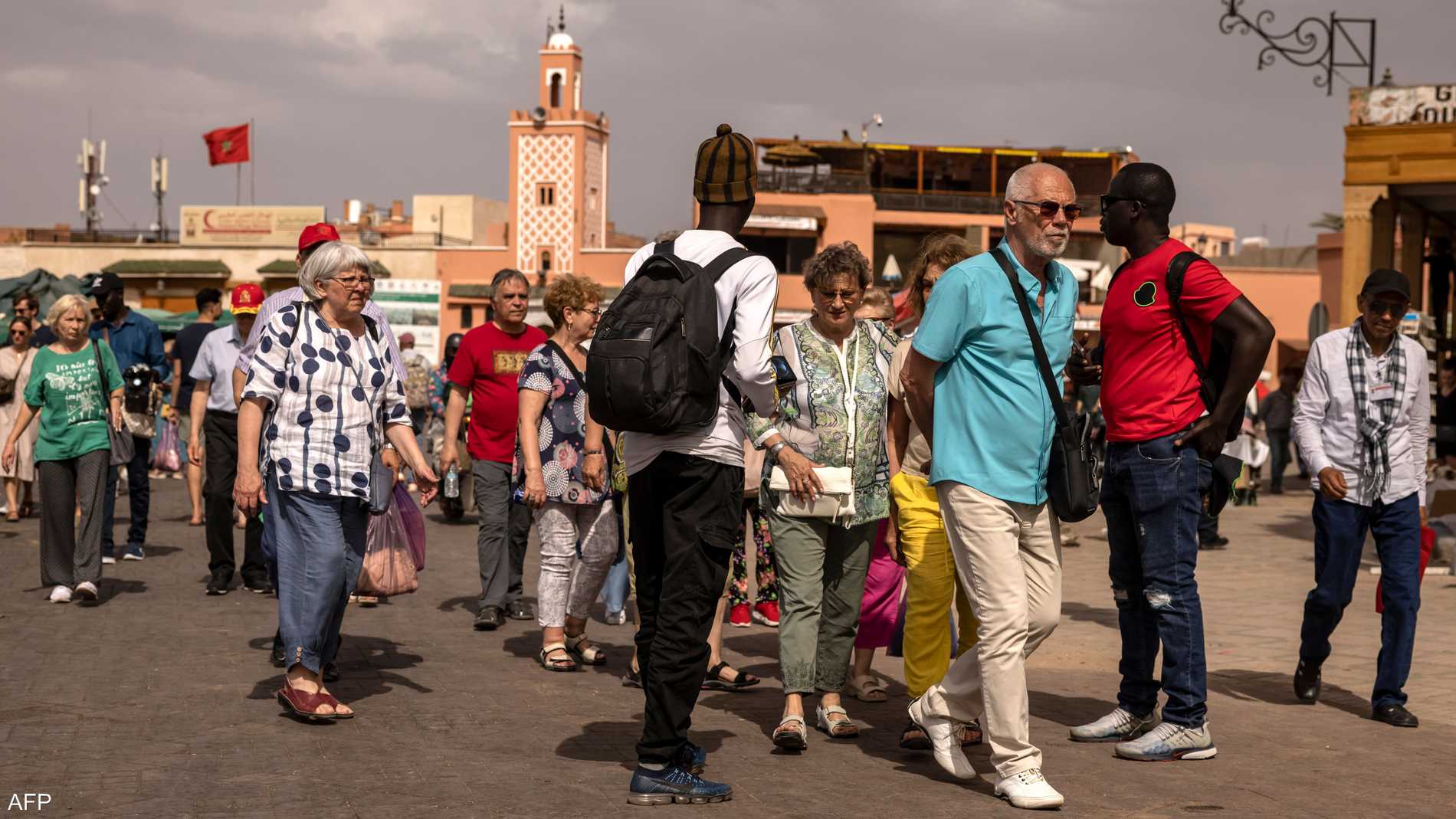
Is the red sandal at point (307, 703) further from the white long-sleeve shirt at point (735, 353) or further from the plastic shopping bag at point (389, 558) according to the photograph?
the white long-sleeve shirt at point (735, 353)

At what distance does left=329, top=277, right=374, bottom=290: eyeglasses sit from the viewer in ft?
23.1

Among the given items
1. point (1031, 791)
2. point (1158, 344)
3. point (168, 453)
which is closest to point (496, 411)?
point (1158, 344)

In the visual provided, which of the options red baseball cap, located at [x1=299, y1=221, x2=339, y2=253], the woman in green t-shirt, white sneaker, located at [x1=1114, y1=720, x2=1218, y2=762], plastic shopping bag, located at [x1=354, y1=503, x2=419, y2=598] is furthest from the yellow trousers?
the woman in green t-shirt

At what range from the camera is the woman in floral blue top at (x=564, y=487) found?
27.8 feet

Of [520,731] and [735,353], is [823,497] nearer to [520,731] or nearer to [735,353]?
[735,353]

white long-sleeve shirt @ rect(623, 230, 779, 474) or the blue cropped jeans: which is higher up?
white long-sleeve shirt @ rect(623, 230, 779, 474)

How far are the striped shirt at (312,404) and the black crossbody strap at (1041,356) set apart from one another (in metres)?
2.82

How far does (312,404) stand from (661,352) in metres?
2.13

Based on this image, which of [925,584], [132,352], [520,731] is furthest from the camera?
[132,352]

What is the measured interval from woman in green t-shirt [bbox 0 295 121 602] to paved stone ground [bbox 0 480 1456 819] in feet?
1.06

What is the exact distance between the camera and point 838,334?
706 cm

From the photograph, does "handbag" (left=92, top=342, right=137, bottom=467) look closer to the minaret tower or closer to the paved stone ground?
the paved stone ground

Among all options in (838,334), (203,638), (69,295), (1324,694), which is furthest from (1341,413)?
(69,295)

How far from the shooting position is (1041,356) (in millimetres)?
5785
